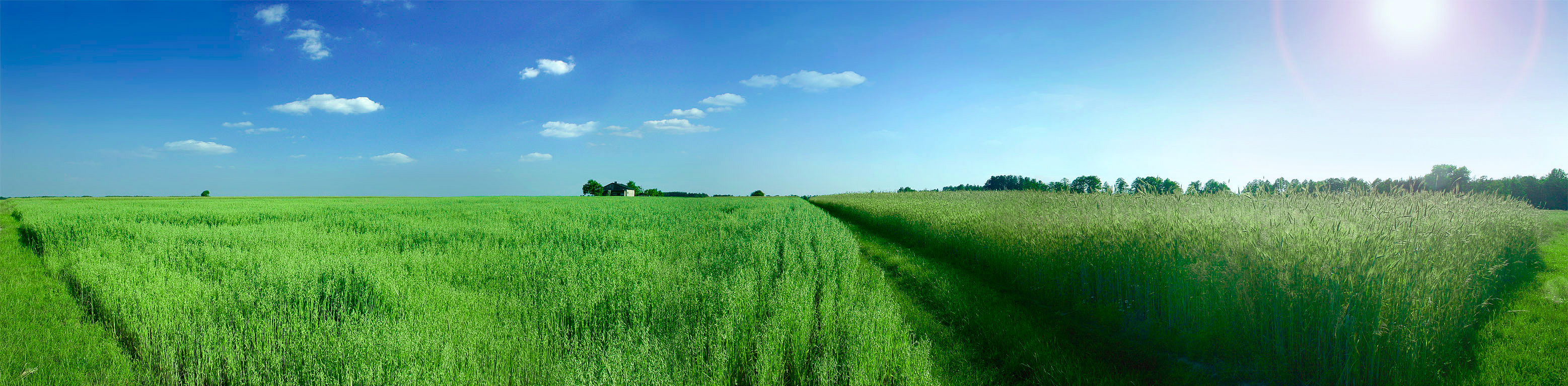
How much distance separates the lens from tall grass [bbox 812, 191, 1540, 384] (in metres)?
4.02

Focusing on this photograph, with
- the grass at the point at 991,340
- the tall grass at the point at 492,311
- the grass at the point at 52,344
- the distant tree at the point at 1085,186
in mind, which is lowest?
the grass at the point at 991,340

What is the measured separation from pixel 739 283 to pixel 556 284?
209 centimetres

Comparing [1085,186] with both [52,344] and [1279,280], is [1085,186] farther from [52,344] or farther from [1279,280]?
[52,344]

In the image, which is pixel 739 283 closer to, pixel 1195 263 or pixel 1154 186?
pixel 1195 263

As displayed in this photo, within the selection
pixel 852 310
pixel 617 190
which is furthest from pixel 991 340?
pixel 617 190

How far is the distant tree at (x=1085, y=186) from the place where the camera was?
36.4ft

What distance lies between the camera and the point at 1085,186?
1316cm

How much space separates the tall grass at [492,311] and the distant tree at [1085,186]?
626cm

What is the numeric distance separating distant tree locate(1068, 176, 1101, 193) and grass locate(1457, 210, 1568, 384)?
519cm

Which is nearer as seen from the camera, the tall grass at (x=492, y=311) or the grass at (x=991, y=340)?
the tall grass at (x=492, y=311)

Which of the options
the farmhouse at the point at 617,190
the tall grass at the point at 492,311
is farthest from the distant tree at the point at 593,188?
the tall grass at the point at 492,311

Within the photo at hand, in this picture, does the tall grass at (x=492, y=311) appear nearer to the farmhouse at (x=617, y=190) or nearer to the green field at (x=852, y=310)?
the green field at (x=852, y=310)

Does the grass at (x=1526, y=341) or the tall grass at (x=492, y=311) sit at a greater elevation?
the tall grass at (x=492, y=311)

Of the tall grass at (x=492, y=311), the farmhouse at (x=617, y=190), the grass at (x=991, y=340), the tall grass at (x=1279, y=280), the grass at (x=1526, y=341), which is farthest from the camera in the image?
the farmhouse at (x=617, y=190)
